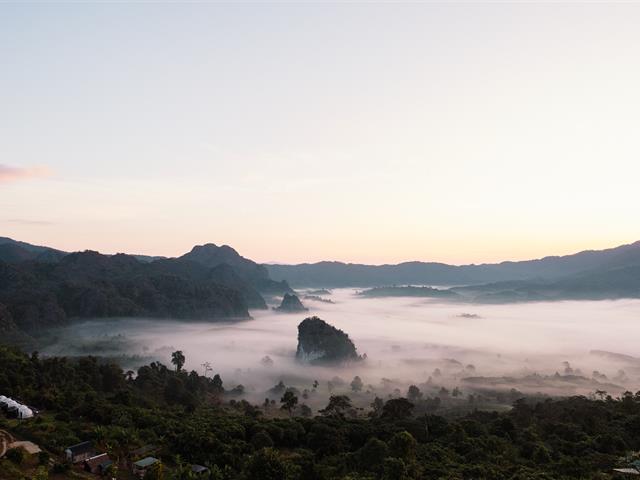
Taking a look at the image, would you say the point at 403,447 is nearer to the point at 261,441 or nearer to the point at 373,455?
the point at 373,455

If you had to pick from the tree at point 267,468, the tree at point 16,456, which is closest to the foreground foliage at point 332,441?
the tree at point 267,468

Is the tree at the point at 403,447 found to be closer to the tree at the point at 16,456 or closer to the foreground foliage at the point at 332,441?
the foreground foliage at the point at 332,441

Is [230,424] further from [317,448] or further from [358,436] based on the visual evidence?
[358,436]

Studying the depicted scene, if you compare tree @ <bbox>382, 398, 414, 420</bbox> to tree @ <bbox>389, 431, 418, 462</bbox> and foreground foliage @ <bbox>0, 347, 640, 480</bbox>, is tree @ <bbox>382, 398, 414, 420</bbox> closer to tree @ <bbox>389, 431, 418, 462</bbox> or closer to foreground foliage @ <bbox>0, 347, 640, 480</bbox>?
foreground foliage @ <bbox>0, 347, 640, 480</bbox>

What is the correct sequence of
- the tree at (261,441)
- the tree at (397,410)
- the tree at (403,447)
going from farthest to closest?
the tree at (397,410)
the tree at (261,441)
the tree at (403,447)

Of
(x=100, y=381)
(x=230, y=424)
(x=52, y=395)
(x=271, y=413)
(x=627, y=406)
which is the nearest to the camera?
(x=230, y=424)

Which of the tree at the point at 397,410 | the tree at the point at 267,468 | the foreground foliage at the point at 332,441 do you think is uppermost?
the tree at the point at 267,468

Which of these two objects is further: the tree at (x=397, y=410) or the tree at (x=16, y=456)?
the tree at (x=397, y=410)

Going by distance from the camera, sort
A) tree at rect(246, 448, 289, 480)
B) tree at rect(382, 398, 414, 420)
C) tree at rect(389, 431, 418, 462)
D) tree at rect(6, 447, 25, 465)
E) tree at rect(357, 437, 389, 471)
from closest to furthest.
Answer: tree at rect(246, 448, 289, 480) → tree at rect(6, 447, 25, 465) → tree at rect(357, 437, 389, 471) → tree at rect(389, 431, 418, 462) → tree at rect(382, 398, 414, 420)

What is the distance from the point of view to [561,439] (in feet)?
263

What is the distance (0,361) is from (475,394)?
15922 centimetres

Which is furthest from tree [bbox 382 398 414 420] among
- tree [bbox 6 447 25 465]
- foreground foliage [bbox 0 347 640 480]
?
tree [bbox 6 447 25 465]

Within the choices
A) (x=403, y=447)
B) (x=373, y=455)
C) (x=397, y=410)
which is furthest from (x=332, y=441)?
(x=397, y=410)

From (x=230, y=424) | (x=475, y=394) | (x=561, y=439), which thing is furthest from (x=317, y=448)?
(x=475, y=394)
